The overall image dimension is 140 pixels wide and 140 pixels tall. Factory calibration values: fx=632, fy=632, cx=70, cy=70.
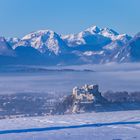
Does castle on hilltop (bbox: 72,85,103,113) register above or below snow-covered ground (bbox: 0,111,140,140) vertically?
above

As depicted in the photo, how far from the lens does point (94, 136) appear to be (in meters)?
22.8

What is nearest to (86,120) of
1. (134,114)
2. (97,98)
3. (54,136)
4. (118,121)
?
(118,121)

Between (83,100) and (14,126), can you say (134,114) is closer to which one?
(14,126)

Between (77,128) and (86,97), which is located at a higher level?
(86,97)

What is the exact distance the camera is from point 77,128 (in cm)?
2559

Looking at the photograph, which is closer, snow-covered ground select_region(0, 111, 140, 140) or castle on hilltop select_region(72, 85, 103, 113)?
snow-covered ground select_region(0, 111, 140, 140)

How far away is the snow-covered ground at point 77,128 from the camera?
2297 cm

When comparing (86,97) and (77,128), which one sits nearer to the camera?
(77,128)

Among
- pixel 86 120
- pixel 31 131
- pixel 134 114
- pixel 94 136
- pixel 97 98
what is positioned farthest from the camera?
pixel 97 98

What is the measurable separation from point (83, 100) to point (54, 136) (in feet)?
75.9

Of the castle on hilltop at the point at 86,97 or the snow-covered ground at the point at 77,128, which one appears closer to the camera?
the snow-covered ground at the point at 77,128

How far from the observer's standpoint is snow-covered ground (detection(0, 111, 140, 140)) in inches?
904

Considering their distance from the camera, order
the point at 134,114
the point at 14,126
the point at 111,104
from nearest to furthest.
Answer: the point at 14,126
the point at 134,114
the point at 111,104

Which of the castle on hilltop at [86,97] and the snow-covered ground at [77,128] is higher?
the castle on hilltop at [86,97]
